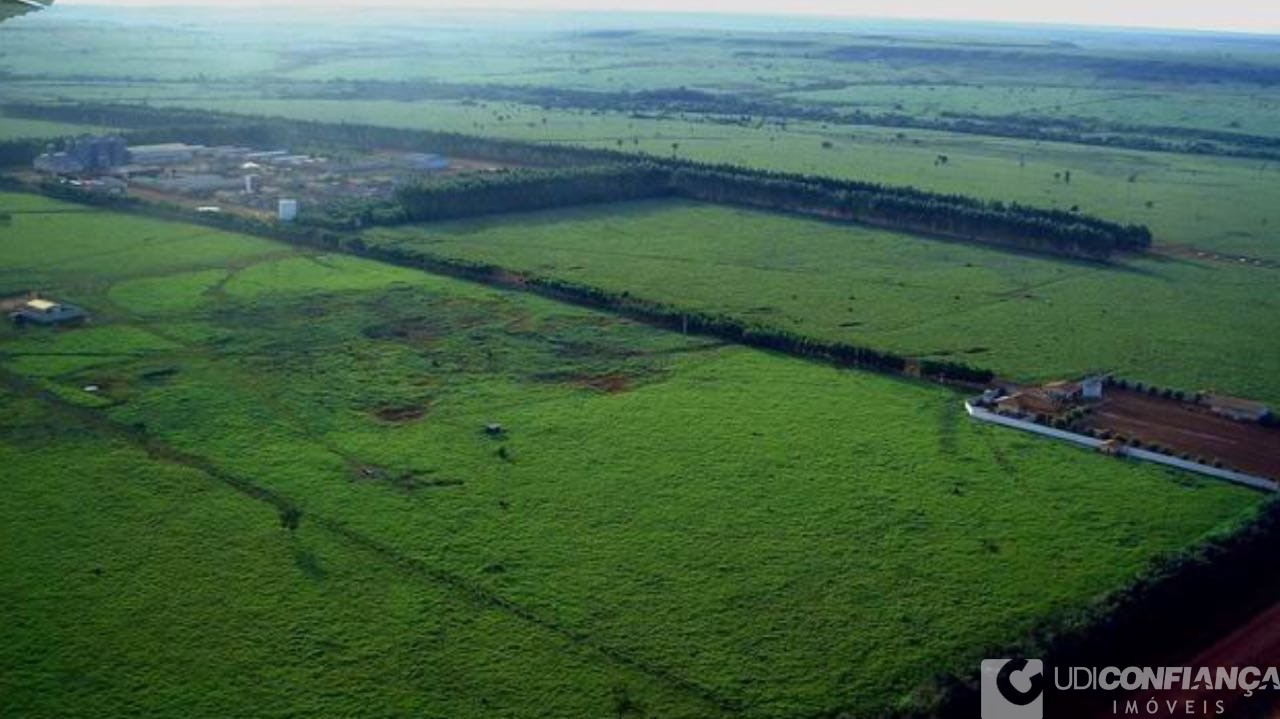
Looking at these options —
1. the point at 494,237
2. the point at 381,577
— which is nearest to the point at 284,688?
the point at 381,577

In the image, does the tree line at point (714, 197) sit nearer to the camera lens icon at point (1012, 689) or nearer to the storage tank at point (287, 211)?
the storage tank at point (287, 211)

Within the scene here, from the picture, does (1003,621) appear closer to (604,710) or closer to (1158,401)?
(604,710)

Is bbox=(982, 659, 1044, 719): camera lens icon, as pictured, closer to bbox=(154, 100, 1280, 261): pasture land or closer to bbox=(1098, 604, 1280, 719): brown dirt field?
bbox=(1098, 604, 1280, 719): brown dirt field

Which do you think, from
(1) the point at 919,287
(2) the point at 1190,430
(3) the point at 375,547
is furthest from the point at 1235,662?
(1) the point at 919,287

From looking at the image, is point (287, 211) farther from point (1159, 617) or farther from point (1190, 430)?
point (1159, 617)

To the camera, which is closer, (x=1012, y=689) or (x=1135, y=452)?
(x=1012, y=689)
